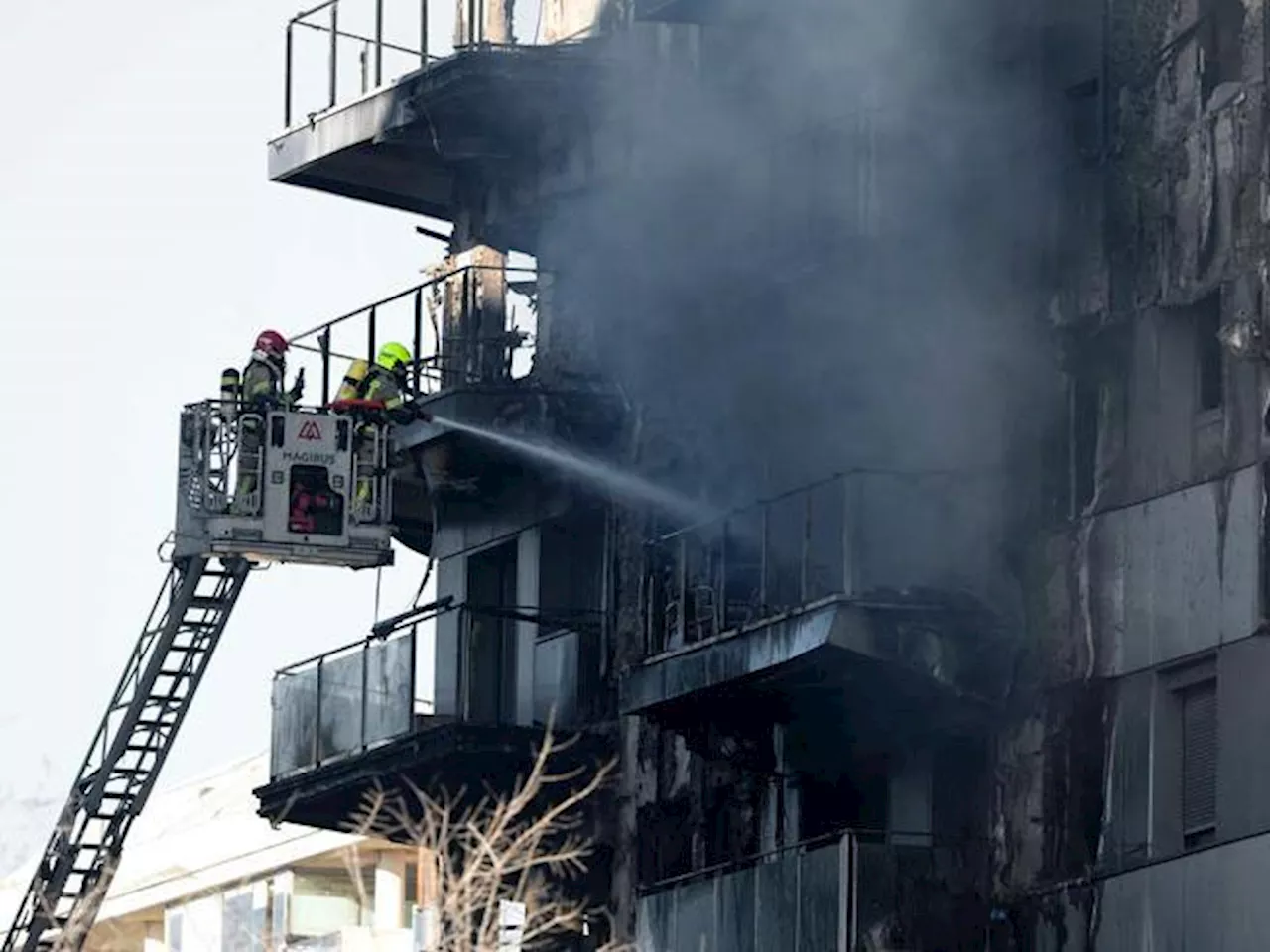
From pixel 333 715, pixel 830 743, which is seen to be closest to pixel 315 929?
pixel 333 715

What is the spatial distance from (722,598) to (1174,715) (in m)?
5.27

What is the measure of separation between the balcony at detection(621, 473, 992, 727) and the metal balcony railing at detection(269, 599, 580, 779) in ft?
7.86

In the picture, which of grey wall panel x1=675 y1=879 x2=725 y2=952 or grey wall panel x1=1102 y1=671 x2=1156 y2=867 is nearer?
grey wall panel x1=1102 y1=671 x2=1156 y2=867

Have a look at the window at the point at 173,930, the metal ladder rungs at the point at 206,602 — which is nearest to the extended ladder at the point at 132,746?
the metal ladder rungs at the point at 206,602

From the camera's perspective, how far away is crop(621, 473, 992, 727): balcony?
35.0 metres

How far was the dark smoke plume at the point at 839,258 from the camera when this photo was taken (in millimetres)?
35750

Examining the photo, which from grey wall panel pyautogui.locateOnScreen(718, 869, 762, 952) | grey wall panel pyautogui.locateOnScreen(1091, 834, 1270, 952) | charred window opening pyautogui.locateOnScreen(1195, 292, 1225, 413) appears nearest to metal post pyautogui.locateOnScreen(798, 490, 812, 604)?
grey wall panel pyautogui.locateOnScreen(718, 869, 762, 952)

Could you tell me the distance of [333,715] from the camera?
42781 mm

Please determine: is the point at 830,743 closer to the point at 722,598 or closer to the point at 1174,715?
the point at 722,598

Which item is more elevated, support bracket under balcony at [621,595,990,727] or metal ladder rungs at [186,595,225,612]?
metal ladder rungs at [186,595,225,612]

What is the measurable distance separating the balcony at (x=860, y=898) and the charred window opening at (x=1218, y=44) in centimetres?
607

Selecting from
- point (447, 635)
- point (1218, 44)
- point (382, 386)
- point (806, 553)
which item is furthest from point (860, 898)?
point (447, 635)

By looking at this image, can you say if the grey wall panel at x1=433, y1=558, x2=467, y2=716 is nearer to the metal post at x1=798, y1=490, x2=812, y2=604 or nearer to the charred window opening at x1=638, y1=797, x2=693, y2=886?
the charred window opening at x1=638, y1=797, x2=693, y2=886

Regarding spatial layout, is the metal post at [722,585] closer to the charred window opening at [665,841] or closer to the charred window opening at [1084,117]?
the charred window opening at [665,841]
